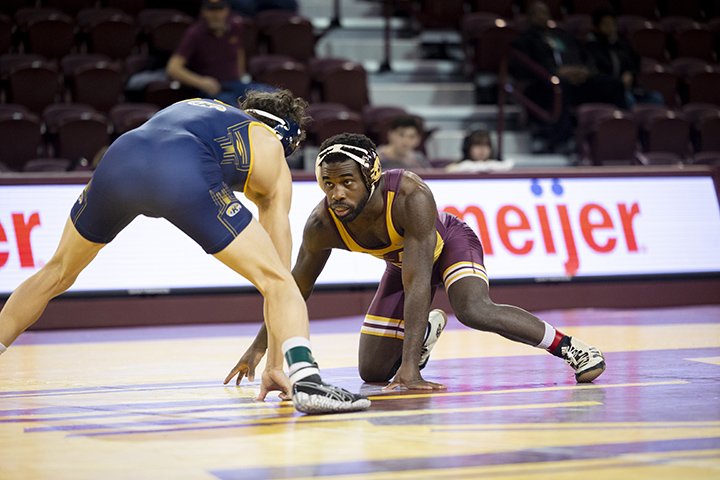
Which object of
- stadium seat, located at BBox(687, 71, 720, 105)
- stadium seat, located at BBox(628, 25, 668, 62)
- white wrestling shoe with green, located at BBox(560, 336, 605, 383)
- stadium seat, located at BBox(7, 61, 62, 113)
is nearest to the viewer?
white wrestling shoe with green, located at BBox(560, 336, 605, 383)

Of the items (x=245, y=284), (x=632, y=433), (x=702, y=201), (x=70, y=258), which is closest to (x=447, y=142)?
(x=702, y=201)

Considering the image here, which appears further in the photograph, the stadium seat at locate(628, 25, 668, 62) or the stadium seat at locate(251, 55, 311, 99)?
the stadium seat at locate(628, 25, 668, 62)

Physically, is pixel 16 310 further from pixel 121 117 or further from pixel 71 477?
pixel 121 117

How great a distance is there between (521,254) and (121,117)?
4.26 meters

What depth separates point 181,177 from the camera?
191 inches

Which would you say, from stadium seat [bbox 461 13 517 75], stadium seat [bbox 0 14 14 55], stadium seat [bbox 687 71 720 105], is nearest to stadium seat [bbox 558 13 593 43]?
stadium seat [bbox 461 13 517 75]

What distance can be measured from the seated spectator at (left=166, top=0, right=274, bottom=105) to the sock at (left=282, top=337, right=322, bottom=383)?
723 cm

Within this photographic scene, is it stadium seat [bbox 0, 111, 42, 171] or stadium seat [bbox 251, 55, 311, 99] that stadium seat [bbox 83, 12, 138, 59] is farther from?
stadium seat [bbox 0, 111, 42, 171]

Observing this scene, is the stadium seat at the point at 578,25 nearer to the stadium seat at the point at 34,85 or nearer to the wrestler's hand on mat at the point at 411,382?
the stadium seat at the point at 34,85

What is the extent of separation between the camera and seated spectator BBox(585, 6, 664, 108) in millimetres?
14242

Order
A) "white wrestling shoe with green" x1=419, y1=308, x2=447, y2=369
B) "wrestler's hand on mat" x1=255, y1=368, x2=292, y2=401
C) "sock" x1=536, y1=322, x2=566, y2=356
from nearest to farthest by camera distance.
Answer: "wrestler's hand on mat" x1=255, y1=368, x2=292, y2=401 < "sock" x1=536, y1=322, x2=566, y2=356 < "white wrestling shoe with green" x1=419, y1=308, x2=447, y2=369

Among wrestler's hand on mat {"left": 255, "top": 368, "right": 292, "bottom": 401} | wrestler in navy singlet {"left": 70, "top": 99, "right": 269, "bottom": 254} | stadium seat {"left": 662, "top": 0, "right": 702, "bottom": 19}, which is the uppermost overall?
stadium seat {"left": 662, "top": 0, "right": 702, "bottom": 19}

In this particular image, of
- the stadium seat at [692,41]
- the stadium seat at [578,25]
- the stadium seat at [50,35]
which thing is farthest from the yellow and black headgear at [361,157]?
the stadium seat at [692,41]

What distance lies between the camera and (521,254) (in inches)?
408
